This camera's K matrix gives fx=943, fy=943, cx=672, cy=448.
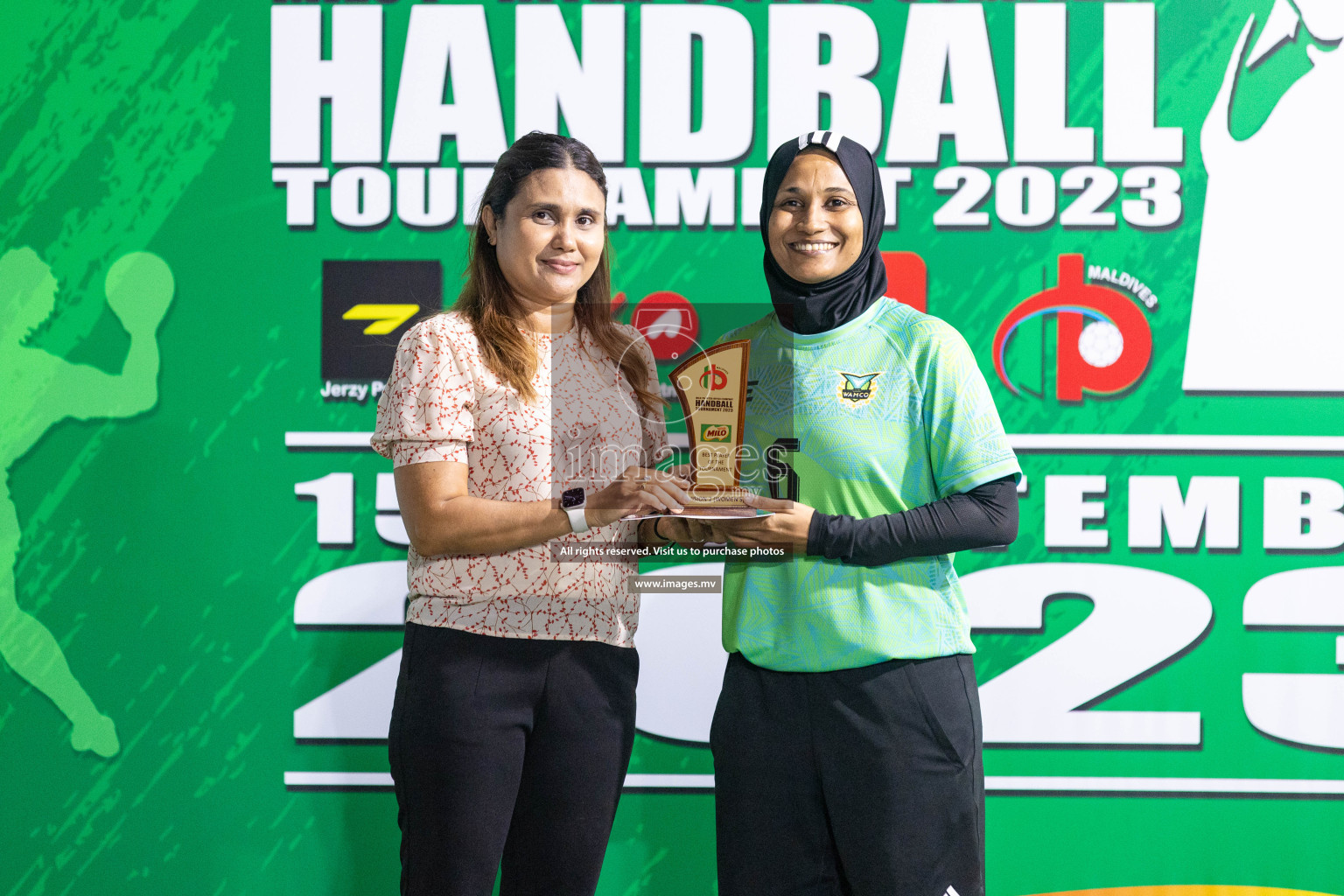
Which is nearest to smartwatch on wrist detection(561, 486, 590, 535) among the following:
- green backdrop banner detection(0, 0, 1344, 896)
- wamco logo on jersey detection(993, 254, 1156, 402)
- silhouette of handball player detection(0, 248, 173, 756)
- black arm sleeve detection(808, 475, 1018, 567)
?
black arm sleeve detection(808, 475, 1018, 567)

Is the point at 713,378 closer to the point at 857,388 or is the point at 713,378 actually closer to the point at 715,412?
the point at 715,412

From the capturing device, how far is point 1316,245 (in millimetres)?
2320

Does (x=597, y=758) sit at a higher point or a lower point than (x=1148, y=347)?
lower

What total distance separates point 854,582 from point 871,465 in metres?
0.18

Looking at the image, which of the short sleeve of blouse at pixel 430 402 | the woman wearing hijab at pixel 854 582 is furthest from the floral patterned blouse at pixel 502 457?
the woman wearing hijab at pixel 854 582

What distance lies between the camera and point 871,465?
1436 mm

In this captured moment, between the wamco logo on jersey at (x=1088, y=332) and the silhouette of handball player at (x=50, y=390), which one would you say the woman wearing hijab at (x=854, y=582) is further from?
the silhouette of handball player at (x=50, y=390)

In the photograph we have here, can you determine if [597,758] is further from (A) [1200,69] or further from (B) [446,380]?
(A) [1200,69]

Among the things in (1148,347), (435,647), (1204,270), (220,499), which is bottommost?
(435,647)

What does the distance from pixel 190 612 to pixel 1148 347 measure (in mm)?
2477

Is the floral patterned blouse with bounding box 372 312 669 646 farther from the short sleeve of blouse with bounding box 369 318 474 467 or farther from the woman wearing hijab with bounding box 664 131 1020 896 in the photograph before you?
the woman wearing hijab with bounding box 664 131 1020 896

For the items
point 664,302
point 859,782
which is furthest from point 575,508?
point 664,302

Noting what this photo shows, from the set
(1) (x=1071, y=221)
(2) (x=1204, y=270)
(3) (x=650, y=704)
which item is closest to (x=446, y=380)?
(3) (x=650, y=704)

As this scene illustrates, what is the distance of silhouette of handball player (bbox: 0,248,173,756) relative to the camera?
7.82ft
